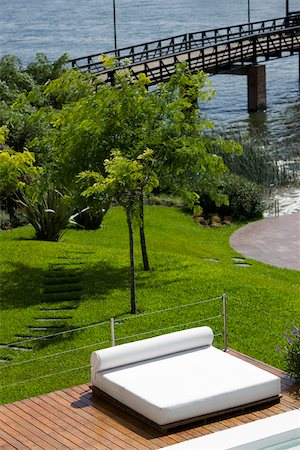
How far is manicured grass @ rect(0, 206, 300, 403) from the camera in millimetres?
16438

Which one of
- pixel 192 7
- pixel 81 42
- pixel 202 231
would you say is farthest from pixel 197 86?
pixel 192 7

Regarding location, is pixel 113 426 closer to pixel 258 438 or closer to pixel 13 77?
pixel 258 438

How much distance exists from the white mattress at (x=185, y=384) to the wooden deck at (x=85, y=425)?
166mm

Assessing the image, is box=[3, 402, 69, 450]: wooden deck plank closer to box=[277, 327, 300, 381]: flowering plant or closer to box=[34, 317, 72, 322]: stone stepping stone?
box=[277, 327, 300, 381]: flowering plant

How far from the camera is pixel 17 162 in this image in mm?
19828

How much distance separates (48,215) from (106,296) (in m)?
4.47

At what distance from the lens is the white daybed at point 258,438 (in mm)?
6957

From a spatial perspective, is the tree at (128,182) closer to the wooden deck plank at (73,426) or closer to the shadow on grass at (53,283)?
the shadow on grass at (53,283)

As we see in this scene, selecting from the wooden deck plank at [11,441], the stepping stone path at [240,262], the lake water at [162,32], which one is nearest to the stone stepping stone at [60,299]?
the stepping stone path at [240,262]

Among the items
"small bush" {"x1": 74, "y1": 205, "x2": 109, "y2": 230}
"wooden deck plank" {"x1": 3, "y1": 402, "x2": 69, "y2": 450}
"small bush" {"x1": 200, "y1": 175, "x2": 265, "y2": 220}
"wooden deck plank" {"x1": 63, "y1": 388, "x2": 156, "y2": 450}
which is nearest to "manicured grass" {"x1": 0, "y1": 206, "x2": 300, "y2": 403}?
"small bush" {"x1": 74, "y1": 205, "x2": 109, "y2": 230}

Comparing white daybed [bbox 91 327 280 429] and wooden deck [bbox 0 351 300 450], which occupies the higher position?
white daybed [bbox 91 327 280 429]

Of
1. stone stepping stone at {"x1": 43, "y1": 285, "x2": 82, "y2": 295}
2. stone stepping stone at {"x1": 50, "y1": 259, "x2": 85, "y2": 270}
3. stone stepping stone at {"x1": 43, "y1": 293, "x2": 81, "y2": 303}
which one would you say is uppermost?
stone stepping stone at {"x1": 50, "y1": 259, "x2": 85, "y2": 270}

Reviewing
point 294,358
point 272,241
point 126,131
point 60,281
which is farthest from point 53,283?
point 294,358

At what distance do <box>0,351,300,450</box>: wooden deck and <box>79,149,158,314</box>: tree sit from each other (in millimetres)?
5003
